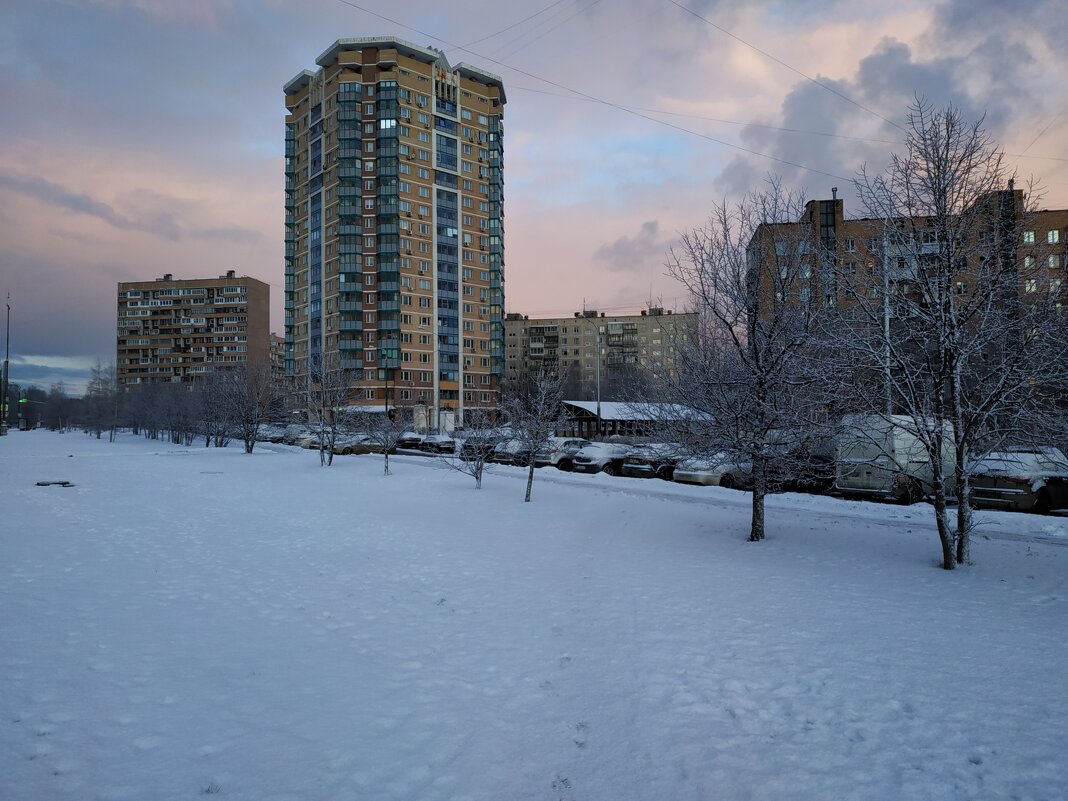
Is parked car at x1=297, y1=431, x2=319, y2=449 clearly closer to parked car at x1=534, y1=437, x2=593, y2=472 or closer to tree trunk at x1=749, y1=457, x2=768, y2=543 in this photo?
parked car at x1=534, y1=437, x2=593, y2=472

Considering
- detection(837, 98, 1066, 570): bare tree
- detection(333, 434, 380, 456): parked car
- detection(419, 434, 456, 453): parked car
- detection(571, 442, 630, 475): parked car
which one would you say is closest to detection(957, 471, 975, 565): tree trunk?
detection(837, 98, 1066, 570): bare tree

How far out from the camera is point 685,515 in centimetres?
1524

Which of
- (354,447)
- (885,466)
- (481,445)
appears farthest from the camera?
(354,447)

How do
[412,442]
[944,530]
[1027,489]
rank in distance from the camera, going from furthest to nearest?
[412,442] < [1027,489] < [944,530]

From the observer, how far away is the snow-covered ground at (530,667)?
12.9 feet

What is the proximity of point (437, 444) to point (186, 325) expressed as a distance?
11983 cm

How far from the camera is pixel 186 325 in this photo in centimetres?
13475

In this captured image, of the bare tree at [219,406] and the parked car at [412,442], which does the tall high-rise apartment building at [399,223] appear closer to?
the bare tree at [219,406]

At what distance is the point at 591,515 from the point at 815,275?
7.50 m

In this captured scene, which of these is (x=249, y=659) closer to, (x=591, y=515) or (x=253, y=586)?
(x=253, y=586)

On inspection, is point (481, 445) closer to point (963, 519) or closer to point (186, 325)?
point (963, 519)

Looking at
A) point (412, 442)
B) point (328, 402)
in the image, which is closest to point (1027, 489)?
point (328, 402)

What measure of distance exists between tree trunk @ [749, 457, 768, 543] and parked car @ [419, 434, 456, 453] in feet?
89.9

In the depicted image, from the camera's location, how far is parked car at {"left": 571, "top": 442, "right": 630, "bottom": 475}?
88.1 ft
